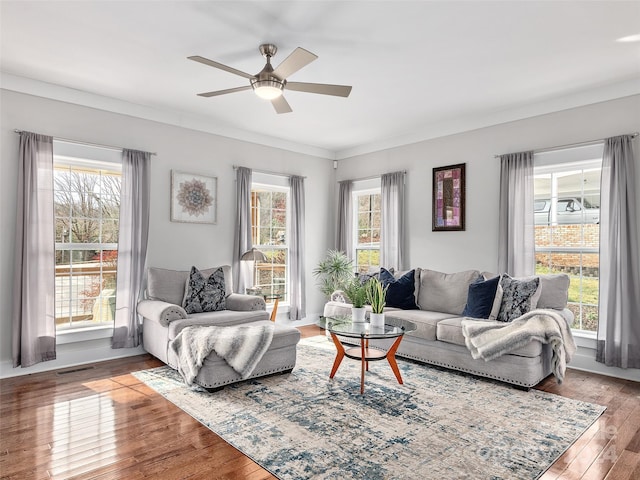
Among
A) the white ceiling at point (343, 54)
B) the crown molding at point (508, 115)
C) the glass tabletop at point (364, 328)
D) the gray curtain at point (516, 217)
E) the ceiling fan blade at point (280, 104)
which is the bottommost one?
the glass tabletop at point (364, 328)

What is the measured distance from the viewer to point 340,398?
→ 3.45m

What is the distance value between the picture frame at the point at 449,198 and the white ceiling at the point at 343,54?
705 millimetres

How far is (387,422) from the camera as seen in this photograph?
9.80 feet

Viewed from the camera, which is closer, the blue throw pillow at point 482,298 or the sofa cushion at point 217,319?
the sofa cushion at point 217,319

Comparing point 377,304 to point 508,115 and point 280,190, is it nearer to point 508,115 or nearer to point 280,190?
point 508,115

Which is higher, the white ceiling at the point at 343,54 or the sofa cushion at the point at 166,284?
the white ceiling at the point at 343,54

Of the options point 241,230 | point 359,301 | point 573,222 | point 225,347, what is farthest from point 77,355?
point 573,222

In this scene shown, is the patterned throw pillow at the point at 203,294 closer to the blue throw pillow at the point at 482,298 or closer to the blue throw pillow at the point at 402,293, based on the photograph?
the blue throw pillow at the point at 402,293

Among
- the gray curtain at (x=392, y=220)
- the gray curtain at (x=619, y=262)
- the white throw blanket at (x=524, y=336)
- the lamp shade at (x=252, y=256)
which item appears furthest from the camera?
the gray curtain at (x=392, y=220)

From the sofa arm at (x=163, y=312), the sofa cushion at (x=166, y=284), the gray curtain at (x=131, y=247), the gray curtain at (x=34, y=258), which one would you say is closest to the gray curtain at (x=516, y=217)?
the sofa arm at (x=163, y=312)

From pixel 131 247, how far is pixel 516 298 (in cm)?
429

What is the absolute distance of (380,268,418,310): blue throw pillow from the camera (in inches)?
201

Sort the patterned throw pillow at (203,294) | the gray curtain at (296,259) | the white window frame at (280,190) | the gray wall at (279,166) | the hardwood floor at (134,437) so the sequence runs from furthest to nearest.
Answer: the gray curtain at (296,259) < the white window frame at (280,190) < the patterned throw pillow at (203,294) < the gray wall at (279,166) < the hardwood floor at (134,437)

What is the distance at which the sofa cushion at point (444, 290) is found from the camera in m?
4.84
